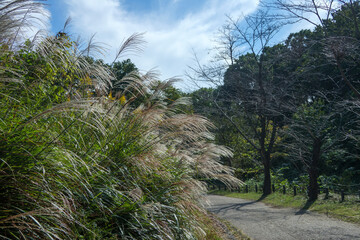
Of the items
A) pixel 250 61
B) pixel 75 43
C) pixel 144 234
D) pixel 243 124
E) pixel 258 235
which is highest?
pixel 250 61

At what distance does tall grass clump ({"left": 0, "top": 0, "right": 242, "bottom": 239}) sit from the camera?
2547 millimetres

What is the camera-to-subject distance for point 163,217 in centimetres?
355

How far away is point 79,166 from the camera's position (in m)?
3.06

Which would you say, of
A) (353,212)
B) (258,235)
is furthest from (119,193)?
(353,212)

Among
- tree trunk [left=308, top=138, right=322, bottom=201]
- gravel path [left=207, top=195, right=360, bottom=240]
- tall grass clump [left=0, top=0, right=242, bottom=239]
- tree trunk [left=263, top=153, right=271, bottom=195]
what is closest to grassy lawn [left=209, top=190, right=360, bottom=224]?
tree trunk [left=308, top=138, right=322, bottom=201]

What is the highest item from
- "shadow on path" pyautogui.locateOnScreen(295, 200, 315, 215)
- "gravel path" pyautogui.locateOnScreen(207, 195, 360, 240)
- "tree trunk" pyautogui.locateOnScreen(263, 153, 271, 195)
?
"tree trunk" pyautogui.locateOnScreen(263, 153, 271, 195)

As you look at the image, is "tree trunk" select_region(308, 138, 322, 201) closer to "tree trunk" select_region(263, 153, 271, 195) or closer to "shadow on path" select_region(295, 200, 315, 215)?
"shadow on path" select_region(295, 200, 315, 215)

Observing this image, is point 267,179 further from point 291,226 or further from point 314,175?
point 291,226

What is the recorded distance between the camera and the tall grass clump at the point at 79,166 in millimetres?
2547

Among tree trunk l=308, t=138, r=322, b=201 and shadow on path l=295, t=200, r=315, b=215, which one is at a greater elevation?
tree trunk l=308, t=138, r=322, b=201

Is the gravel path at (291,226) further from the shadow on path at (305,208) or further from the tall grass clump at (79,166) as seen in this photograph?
the tall grass clump at (79,166)

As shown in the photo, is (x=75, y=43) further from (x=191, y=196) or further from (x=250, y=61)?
(x=250, y=61)

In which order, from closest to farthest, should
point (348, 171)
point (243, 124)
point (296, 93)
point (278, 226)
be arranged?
point (278, 226) < point (296, 93) < point (348, 171) < point (243, 124)

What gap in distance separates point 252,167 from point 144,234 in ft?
87.5
